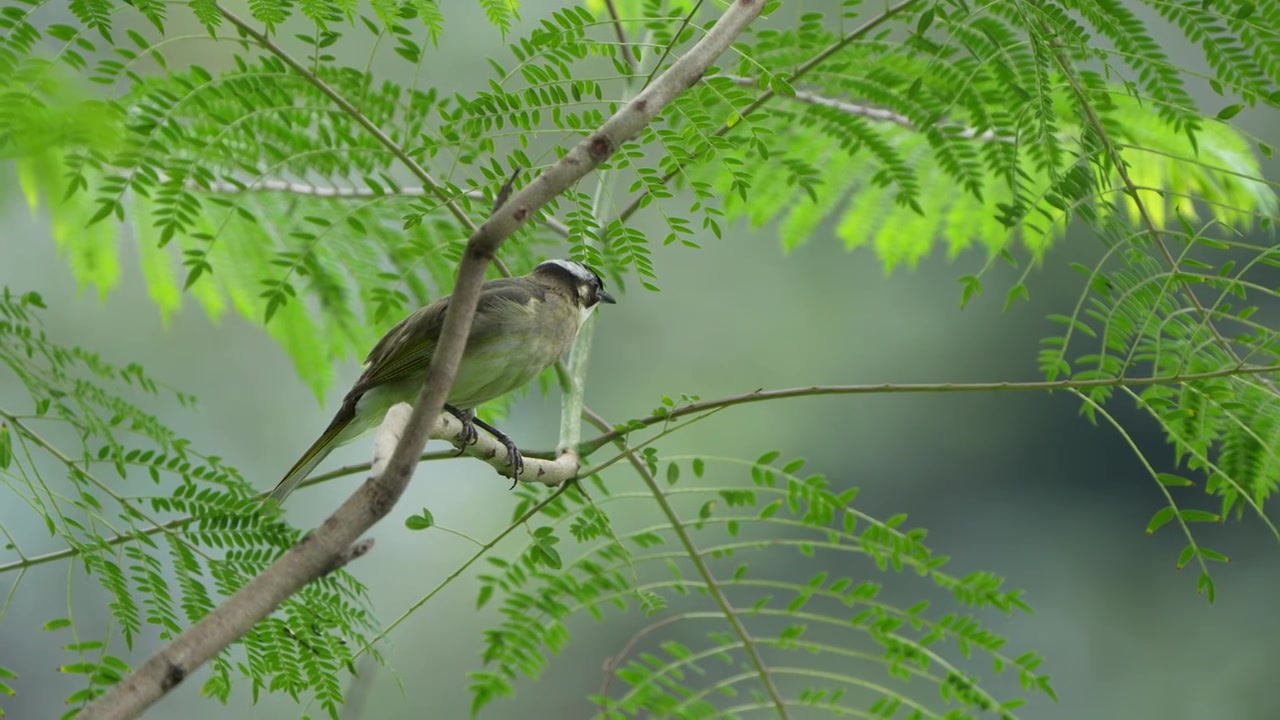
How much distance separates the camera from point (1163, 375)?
2375mm

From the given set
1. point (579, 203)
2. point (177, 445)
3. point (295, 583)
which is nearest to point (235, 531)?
point (177, 445)

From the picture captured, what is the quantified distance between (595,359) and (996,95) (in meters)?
7.36

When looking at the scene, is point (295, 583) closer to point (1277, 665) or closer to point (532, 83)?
point (532, 83)

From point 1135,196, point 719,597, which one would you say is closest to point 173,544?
point 719,597

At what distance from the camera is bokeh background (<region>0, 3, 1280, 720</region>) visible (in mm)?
9414

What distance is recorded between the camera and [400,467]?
1.25m

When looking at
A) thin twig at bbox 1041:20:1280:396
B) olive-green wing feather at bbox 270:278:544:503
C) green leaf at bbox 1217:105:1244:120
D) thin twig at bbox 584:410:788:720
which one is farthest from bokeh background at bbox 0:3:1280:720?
green leaf at bbox 1217:105:1244:120

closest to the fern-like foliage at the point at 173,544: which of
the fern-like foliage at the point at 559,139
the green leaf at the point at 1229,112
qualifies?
the fern-like foliage at the point at 559,139

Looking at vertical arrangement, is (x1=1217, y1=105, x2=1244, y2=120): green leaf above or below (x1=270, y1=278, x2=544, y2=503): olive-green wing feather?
above

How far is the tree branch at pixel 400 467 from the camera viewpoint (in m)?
1.04

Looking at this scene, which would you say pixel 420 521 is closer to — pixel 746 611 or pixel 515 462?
pixel 515 462

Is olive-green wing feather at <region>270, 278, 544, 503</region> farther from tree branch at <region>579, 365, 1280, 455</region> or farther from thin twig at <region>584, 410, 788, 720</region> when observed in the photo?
tree branch at <region>579, 365, 1280, 455</region>

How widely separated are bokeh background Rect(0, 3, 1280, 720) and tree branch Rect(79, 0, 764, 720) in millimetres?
7765

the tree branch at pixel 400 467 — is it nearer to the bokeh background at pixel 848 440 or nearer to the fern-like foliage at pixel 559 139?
the fern-like foliage at pixel 559 139
